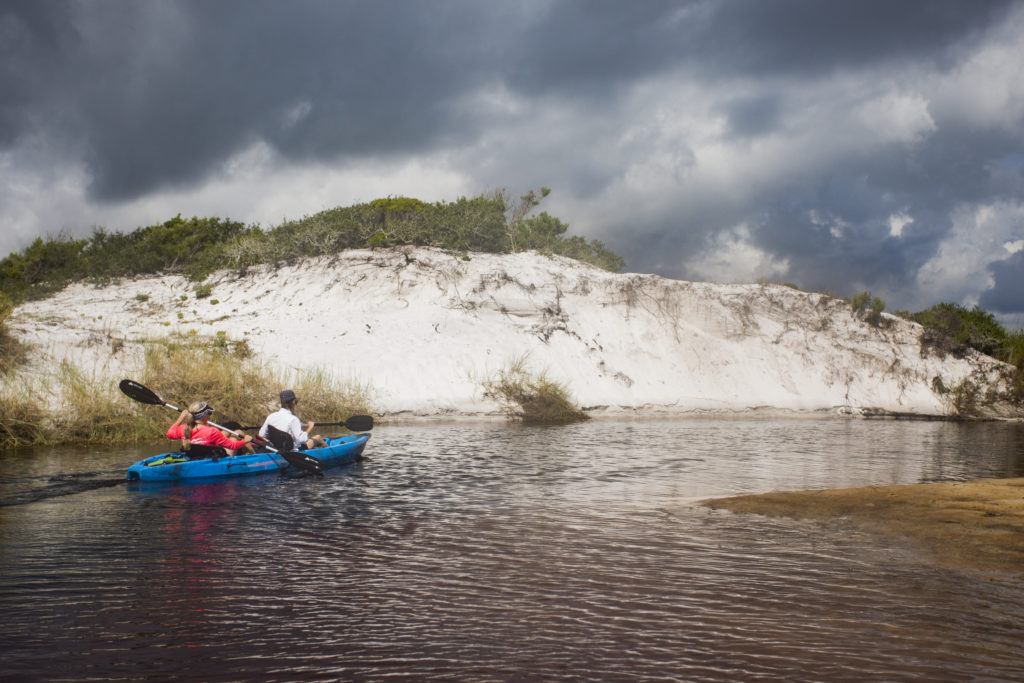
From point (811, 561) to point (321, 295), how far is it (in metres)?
26.5

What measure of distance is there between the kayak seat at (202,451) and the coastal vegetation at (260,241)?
69.1ft

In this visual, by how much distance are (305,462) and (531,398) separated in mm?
12022

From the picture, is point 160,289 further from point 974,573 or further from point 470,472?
point 974,573

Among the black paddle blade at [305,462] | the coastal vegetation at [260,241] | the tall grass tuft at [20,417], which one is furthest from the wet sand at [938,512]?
the coastal vegetation at [260,241]

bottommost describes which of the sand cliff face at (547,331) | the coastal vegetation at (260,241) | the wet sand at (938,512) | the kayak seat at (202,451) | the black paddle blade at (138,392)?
the wet sand at (938,512)

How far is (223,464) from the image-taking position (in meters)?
12.3

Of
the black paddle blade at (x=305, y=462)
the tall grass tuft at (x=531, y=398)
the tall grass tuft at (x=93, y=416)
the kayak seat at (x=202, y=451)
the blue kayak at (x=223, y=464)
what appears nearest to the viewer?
the blue kayak at (x=223, y=464)

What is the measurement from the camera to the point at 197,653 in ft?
15.5

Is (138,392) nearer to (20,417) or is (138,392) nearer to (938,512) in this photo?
(20,417)

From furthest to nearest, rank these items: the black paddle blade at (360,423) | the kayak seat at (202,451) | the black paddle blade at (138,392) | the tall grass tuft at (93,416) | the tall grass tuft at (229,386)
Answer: the tall grass tuft at (229,386)
the tall grass tuft at (93,416)
the black paddle blade at (360,423)
the black paddle blade at (138,392)
the kayak seat at (202,451)

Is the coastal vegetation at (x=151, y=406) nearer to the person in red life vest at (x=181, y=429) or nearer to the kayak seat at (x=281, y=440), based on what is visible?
the person in red life vest at (x=181, y=429)

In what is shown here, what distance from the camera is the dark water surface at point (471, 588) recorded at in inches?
179

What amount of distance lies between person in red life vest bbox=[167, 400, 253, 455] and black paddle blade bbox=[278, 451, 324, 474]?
1126 millimetres

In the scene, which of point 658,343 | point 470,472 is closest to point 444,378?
point 658,343
